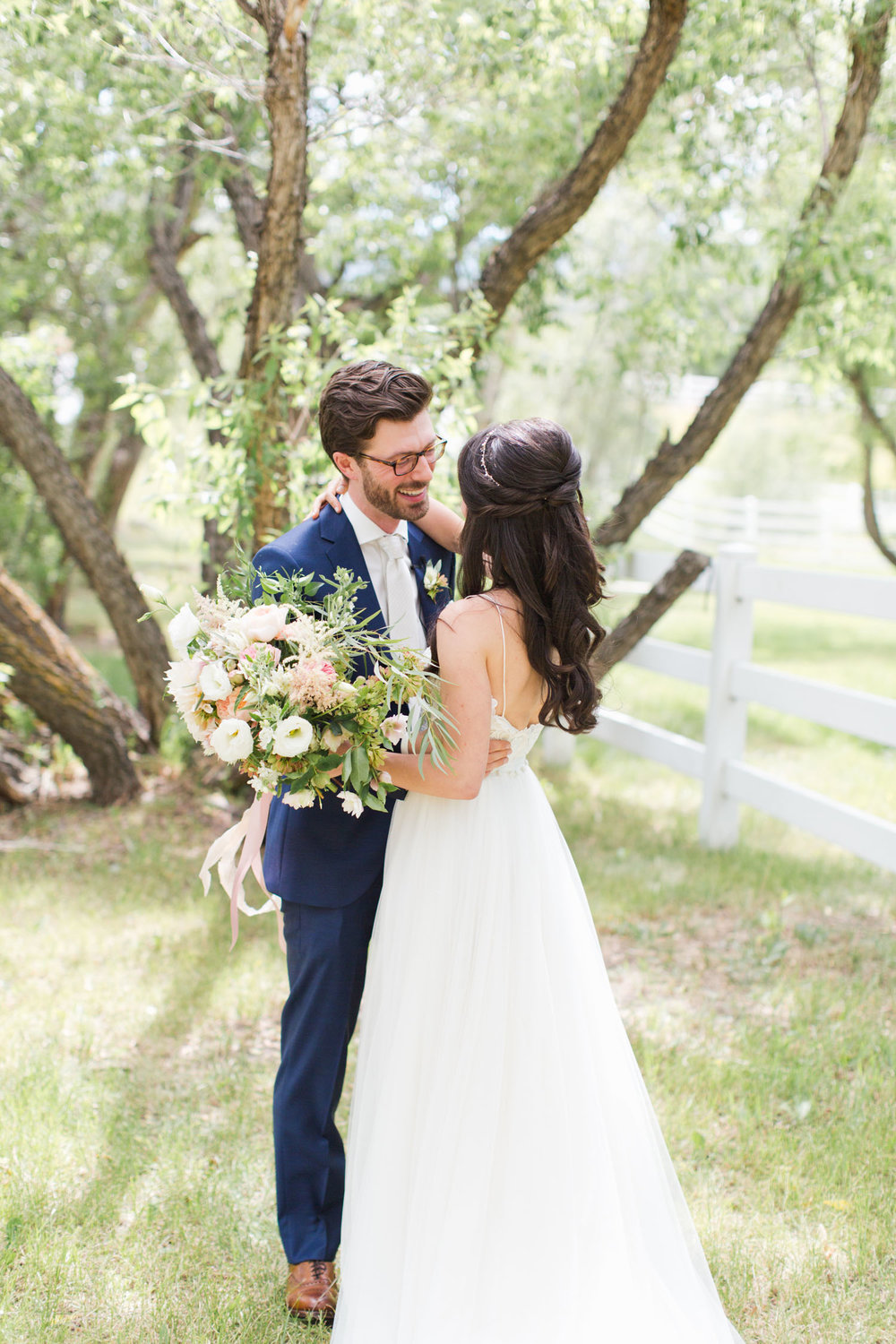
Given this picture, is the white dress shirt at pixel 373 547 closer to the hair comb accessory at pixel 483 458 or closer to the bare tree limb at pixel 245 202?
the hair comb accessory at pixel 483 458

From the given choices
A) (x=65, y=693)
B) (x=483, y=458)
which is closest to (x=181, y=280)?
(x=65, y=693)

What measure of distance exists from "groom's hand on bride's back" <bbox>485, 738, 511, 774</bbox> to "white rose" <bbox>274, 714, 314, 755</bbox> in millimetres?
544

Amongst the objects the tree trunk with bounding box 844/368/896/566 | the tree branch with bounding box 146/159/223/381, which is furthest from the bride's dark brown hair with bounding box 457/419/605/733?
the tree trunk with bounding box 844/368/896/566

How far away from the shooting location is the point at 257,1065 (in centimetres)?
404

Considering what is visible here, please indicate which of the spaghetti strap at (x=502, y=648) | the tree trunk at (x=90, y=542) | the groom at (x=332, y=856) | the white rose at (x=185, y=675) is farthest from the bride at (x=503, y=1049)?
the tree trunk at (x=90, y=542)

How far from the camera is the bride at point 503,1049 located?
240 cm

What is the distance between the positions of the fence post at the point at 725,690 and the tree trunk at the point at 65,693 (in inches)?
141

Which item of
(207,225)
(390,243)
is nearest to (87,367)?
(207,225)

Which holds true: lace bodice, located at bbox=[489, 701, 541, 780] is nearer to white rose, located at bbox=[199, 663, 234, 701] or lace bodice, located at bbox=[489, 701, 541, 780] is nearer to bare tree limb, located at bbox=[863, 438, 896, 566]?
white rose, located at bbox=[199, 663, 234, 701]

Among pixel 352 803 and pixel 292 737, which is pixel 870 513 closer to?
pixel 352 803

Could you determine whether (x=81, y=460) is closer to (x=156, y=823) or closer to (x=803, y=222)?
(x=156, y=823)

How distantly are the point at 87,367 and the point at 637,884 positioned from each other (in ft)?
23.6

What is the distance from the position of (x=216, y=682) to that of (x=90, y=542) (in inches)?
206

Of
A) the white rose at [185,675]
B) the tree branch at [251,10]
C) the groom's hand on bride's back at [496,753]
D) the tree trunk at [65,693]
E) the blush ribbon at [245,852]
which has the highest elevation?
the tree branch at [251,10]
